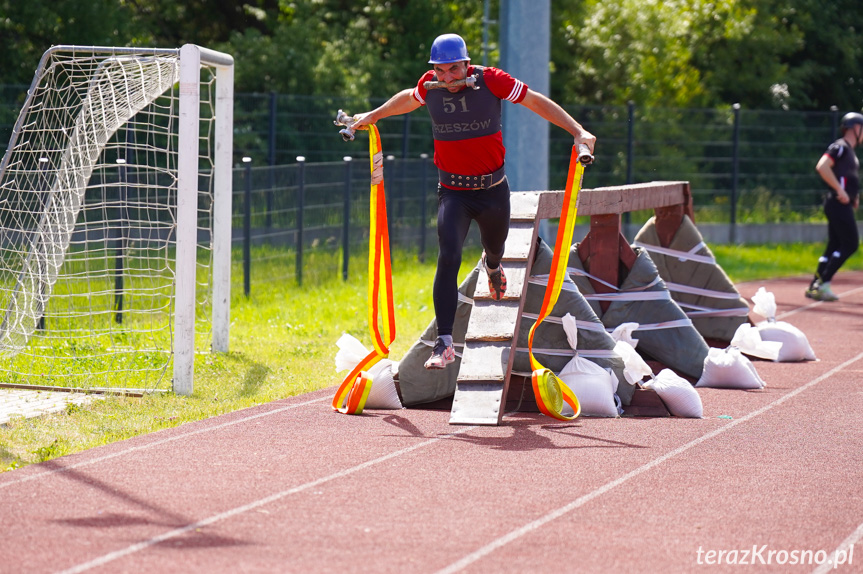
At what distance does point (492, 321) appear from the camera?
27.3ft

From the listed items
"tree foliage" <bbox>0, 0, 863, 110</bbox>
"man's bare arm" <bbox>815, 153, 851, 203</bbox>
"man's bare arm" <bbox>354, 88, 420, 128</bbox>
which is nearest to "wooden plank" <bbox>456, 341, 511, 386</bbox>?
"man's bare arm" <bbox>354, 88, 420, 128</bbox>

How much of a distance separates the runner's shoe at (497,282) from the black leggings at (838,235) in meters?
7.35

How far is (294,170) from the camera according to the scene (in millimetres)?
14891

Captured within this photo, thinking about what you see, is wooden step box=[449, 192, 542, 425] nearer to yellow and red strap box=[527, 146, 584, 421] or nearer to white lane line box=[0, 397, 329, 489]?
yellow and red strap box=[527, 146, 584, 421]

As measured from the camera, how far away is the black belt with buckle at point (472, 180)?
26.4 ft

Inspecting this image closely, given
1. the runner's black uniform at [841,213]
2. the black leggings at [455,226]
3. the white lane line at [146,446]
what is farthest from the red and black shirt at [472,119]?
the runner's black uniform at [841,213]

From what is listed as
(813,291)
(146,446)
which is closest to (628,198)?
(146,446)

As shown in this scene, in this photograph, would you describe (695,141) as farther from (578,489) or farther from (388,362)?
(578,489)

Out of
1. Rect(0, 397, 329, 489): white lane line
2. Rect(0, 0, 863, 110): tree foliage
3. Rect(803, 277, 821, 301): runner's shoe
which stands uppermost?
Rect(0, 0, 863, 110): tree foliage

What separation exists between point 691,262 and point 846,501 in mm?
5215

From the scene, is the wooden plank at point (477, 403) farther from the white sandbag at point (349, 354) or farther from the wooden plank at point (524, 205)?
the wooden plank at point (524, 205)

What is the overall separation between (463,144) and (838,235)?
804 centimetres

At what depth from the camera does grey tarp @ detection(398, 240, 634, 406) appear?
27.7 ft

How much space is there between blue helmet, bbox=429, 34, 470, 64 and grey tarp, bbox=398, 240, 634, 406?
191 cm
